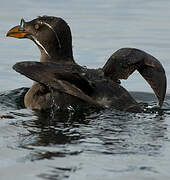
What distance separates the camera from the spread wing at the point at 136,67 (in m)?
11.2

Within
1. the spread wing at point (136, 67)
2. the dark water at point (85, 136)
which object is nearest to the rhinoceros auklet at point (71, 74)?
the spread wing at point (136, 67)

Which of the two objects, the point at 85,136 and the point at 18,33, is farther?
the point at 18,33

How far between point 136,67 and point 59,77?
1.64 m

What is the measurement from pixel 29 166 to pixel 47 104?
153 inches

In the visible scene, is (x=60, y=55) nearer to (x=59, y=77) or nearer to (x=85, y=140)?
(x=59, y=77)

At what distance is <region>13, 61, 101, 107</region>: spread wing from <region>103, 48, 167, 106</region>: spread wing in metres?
1.03

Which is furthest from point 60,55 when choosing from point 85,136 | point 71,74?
point 85,136

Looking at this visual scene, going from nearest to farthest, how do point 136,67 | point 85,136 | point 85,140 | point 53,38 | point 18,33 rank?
point 85,140, point 85,136, point 136,67, point 53,38, point 18,33

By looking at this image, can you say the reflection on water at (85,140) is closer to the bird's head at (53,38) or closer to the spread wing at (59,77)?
the spread wing at (59,77)

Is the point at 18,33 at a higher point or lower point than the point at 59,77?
higher

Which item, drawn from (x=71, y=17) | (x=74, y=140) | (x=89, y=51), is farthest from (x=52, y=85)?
(x=71, y=17)

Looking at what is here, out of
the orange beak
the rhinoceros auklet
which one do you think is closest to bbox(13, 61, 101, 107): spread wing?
the rhinoceros auklet

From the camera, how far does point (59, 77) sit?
10258 millimetres

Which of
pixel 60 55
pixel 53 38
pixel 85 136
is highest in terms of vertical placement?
pixel 53 38
